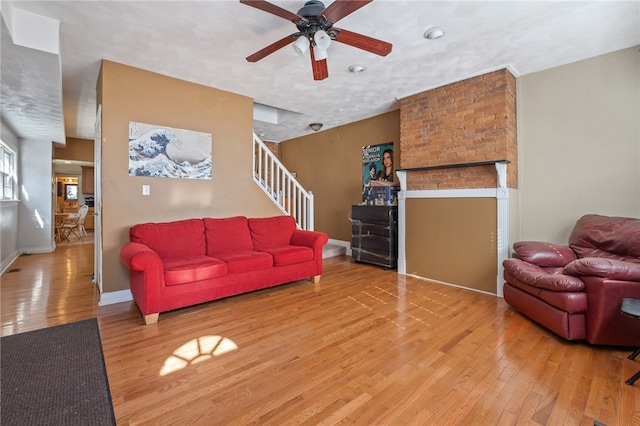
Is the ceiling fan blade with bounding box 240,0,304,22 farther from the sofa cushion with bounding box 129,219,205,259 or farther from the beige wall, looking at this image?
the beige wall

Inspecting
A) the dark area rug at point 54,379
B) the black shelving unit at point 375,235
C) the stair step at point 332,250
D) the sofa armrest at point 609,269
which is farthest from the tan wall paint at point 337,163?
the dark area rug at point 54,379

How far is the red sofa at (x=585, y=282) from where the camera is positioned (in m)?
2.23

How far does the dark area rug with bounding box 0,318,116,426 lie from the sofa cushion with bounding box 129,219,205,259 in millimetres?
1012

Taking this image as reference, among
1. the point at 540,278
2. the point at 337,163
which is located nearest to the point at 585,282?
the point at 540,278

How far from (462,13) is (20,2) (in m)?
3.64

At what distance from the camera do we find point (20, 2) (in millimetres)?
2307

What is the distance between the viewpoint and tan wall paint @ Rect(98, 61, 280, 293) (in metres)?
3.36

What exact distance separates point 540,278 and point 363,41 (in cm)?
259

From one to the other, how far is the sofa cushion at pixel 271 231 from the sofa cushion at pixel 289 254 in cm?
16

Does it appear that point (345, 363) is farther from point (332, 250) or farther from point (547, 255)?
point (332, 250)

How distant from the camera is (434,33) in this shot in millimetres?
2748

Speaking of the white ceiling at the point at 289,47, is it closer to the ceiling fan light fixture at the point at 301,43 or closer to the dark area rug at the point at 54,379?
the ceiling fan light fixture at the point at 301,43

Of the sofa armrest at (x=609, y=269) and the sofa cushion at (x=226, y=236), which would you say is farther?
the sofa cushion at (x=226, y=236)

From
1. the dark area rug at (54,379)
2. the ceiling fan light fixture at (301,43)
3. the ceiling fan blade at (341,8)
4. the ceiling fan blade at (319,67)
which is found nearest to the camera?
the dark area rug at (54,379)
